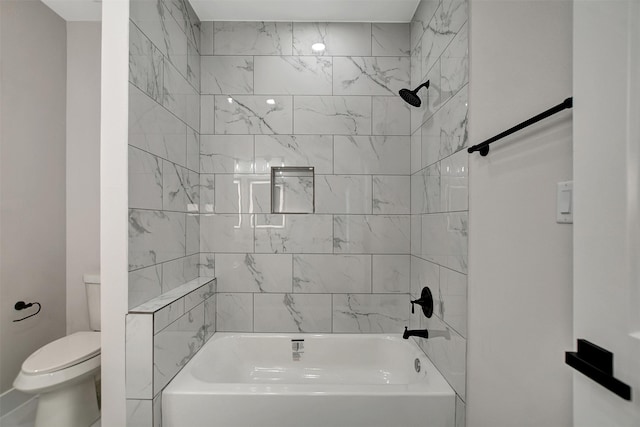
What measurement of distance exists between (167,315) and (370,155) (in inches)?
65.8

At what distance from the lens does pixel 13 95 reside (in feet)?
7.09

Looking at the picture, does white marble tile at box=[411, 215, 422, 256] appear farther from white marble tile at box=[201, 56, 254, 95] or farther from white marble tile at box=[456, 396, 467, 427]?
white marble tile at box=[201, 56, 254, 95]

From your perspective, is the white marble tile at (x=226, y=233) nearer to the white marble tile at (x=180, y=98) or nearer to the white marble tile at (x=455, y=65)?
the white marble tile at (x=180, y=98)

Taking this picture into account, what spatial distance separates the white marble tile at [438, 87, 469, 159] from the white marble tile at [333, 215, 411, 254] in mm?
767

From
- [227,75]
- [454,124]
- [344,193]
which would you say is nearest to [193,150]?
[227,75]

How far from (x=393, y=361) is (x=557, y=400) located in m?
1.36

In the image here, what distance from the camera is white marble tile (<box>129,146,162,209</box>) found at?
1539mm

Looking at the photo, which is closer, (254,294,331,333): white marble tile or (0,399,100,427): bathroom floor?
(0,399,100,427): bathroom floor

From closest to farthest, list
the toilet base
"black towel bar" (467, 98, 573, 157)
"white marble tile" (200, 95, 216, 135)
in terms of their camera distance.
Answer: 1. "black towel bar" (467, 98, 573, 157)
2. the toilet base
3. "white marble tile" (200, 95, 216, 135)

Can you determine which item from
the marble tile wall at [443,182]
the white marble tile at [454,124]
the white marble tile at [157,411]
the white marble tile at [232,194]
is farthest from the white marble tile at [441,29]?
the white marble tile at [157,411]

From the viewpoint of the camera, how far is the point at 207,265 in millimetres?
2400

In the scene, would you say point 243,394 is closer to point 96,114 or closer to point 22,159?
point 22,159

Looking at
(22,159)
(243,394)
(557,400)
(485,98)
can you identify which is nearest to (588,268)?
(557,400)

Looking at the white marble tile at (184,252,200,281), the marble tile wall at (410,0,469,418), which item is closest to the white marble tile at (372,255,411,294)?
→ the marble tile wall at (410,0,469,418)
